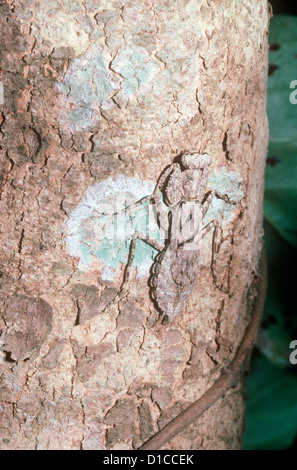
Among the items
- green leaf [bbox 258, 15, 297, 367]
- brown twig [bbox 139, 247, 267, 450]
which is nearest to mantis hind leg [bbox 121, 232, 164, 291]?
brown twig [bbox 139, 247, 267, 450]

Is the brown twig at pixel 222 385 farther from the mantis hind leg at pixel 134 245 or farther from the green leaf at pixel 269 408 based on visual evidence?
the green leaf at pixel 269 408

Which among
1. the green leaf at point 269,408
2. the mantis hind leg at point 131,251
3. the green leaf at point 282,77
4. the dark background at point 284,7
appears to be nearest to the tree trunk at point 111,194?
the mantis hind leg at point 131,251

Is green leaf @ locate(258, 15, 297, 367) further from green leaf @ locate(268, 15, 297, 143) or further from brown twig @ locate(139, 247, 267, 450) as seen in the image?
brown twig @ locate(139, 247, 267, 450)

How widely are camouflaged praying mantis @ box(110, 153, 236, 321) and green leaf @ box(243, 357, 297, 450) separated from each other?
0.87m

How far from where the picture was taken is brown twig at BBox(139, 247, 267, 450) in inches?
36.8

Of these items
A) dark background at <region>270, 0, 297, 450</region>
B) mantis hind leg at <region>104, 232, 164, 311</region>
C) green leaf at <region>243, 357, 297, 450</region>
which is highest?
dark background at <region>270, 0, 297, 450</region>

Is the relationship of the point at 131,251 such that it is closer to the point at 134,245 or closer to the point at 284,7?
the point at 134,245

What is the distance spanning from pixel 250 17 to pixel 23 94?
401 millimetres

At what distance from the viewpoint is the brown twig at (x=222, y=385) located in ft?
3.06

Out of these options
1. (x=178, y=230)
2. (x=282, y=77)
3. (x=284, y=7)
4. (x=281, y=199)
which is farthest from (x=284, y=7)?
(x=178, y=230)

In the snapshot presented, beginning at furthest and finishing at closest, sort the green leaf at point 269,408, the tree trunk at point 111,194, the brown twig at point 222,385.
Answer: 1. the green leaf at point 269,408
2. the brown twig at point 222,385
3. the tree trunk at point 111,194

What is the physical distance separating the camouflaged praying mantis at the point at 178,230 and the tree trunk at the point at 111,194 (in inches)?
0.5

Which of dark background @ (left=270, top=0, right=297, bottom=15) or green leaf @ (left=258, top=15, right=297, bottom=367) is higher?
dark background @ (left=270, top=0, right=297, bottom=15)
